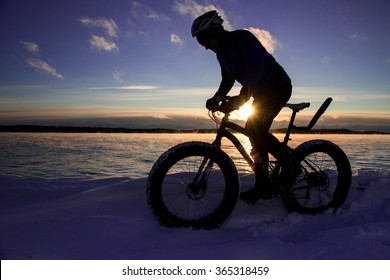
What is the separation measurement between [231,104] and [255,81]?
0.39m

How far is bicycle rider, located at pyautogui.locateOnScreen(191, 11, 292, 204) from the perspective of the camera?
12.0ft

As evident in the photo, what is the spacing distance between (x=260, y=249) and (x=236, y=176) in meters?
0.97

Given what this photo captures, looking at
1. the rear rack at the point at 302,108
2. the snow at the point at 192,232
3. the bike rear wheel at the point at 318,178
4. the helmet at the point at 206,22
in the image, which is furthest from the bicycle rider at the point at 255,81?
the snow at the point at 192,232

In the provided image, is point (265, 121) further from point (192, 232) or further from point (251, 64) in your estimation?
point (192, 232)

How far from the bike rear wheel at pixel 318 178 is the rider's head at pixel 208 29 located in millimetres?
1802

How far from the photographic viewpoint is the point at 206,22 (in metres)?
3.64

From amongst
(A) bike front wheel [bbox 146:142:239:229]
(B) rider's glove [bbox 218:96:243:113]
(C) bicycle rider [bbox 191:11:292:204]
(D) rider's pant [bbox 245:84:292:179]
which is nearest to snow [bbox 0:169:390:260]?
(A) bike front wheel [bbox 146:142:239:229]

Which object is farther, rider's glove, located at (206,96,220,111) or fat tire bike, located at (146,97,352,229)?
rider's glove, located at (206,96,220,111)

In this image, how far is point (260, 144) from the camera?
3852mm

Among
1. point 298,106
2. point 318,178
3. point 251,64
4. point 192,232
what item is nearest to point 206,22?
point 251,64

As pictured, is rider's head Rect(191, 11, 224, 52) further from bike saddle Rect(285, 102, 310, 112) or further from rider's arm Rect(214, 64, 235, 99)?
bike saddle Rect(285, 102, 310, 112)

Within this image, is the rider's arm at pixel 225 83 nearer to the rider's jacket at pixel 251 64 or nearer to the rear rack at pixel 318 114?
the rider's jacket at pixel 251 64
